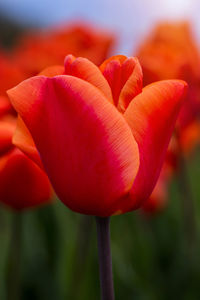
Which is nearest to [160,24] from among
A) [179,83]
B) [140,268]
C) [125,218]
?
[125,218]

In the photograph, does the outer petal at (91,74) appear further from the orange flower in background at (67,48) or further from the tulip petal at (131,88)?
Result: the orange flower in background at (67,48)

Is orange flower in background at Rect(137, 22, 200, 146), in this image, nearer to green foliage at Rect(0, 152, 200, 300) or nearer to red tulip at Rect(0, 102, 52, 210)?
green foliage at Rect(0, 152, 200, 300)

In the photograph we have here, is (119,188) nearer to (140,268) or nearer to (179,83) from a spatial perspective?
(179,83)

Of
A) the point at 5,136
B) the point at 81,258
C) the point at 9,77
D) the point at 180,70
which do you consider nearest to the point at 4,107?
the point at 5,136

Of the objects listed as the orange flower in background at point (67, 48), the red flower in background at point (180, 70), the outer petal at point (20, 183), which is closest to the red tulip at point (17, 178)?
the outer petal at point (20, 183)

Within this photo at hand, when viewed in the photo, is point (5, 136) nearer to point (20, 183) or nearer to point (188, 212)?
point (20, 183)

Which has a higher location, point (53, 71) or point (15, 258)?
point (53, 71)

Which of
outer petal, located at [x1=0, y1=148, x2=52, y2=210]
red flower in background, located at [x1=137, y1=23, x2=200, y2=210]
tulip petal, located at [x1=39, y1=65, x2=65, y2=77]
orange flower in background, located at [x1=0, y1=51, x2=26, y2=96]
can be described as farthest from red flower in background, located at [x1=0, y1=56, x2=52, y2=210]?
orange flower in background, located at [x1=0, y1=51, x2=26, y2=96]
